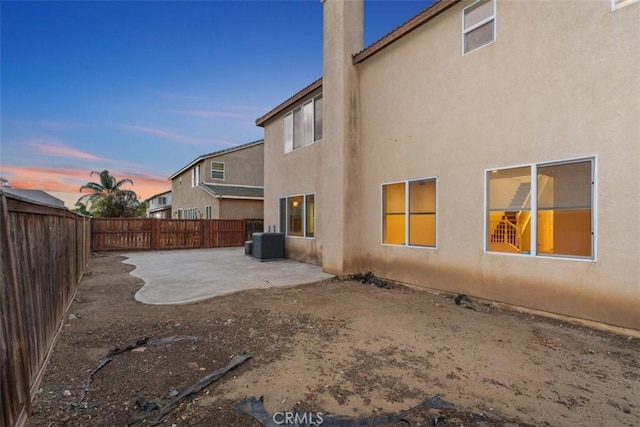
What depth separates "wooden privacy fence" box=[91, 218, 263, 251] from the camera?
15406mm

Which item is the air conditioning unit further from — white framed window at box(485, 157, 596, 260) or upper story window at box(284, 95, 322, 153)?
white framed window at box(485, 157, 596, 260)

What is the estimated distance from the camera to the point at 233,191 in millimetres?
19703

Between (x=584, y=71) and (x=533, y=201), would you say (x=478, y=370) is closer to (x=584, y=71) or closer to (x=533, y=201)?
(x=533, y=201)

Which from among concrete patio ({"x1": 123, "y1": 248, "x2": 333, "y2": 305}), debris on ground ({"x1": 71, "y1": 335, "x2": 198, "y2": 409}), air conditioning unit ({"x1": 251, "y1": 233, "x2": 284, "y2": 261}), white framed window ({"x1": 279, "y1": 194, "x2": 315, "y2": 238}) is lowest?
concrete patio ({"x1": 123, "y1": 248, "x2": 333, "y2": 305})

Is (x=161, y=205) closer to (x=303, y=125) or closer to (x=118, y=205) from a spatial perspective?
(x=118, y=205)

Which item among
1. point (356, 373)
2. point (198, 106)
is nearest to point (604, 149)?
point (356, 373)

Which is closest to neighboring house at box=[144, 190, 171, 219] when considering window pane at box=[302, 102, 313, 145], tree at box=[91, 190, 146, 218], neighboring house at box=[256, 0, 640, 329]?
tree at box=[91, 190, 146, 218]

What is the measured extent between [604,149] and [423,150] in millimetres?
3102

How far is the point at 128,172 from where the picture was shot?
2809 cm

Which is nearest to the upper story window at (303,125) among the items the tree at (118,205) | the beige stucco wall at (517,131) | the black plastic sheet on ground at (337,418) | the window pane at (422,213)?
the beige stucco wall at (517,131)

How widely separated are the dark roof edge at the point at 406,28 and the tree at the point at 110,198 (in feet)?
80.6

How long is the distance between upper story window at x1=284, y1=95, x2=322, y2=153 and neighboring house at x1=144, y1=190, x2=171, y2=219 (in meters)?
25.7

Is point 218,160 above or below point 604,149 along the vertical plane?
above

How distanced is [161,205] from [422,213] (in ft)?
121
